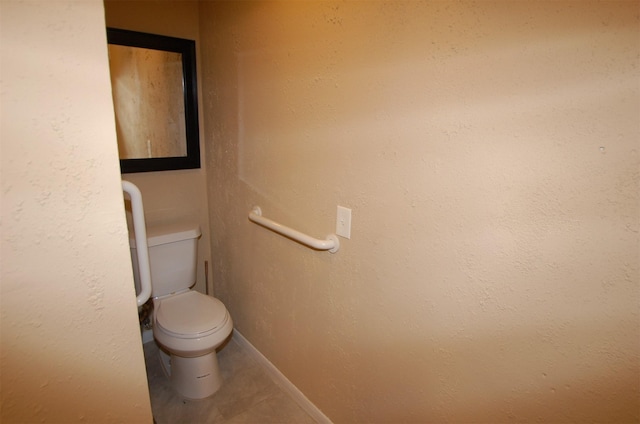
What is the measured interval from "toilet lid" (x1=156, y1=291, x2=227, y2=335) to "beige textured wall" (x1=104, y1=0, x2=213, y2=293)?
0.42 meters

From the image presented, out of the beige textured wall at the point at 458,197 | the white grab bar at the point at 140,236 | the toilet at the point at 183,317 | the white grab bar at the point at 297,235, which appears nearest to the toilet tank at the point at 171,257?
the toilet at the point at 183,317

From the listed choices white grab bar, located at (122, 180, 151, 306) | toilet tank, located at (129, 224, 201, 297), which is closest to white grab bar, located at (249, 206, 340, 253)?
toilet tank, located at (129, 224, 201, 297)

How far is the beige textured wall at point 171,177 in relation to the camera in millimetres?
1767

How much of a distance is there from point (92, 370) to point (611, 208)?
1180mm

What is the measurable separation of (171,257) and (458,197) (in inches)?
65.5

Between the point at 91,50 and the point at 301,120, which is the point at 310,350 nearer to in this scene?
the point at 301,120

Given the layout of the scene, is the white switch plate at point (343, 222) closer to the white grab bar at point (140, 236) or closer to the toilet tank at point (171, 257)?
the white grab bar at point (140, 236)

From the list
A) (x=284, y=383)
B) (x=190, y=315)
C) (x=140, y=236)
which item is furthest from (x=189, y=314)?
(x=140, y=236)

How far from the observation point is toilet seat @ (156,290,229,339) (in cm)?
166

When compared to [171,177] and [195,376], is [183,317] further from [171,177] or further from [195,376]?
[171,177]

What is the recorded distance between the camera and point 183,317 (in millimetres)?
1760

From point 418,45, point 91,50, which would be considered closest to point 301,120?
point 418,45

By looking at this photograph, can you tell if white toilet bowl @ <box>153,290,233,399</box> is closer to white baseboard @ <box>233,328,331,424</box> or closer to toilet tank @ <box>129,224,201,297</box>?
toilet tank @ <box>129,224,201,297</box>

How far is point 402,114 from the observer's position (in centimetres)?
102
